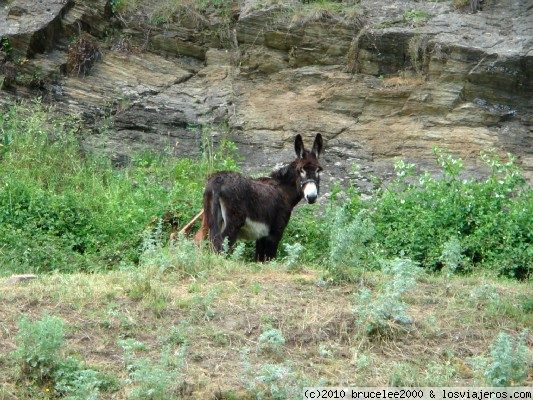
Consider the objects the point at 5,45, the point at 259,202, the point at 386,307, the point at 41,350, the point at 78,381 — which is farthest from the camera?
the point at 5,45

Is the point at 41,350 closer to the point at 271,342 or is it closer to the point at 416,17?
the point at 271,342

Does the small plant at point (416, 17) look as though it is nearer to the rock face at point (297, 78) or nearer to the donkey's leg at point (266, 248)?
the rock face at point (297, 78)

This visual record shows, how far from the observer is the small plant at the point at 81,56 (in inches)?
711

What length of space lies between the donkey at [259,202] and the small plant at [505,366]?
5161mm

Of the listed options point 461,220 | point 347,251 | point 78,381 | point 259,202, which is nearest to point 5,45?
point 259,202

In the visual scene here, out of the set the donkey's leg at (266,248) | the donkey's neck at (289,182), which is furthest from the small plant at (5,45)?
the donkey's leg at (266,248)

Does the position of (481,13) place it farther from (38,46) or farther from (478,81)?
(38,46)

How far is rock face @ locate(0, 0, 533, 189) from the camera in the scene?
17.0m

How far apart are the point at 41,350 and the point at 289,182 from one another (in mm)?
6831

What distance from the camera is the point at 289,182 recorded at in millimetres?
13523

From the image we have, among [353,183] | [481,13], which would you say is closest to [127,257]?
[353,183]

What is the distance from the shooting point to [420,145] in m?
17.0

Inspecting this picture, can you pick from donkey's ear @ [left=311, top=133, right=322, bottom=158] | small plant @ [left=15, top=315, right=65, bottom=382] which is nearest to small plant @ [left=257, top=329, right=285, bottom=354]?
small plant @ [left=15, top=315, right=65, bottom=382]

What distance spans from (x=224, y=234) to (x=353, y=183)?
4.44m
